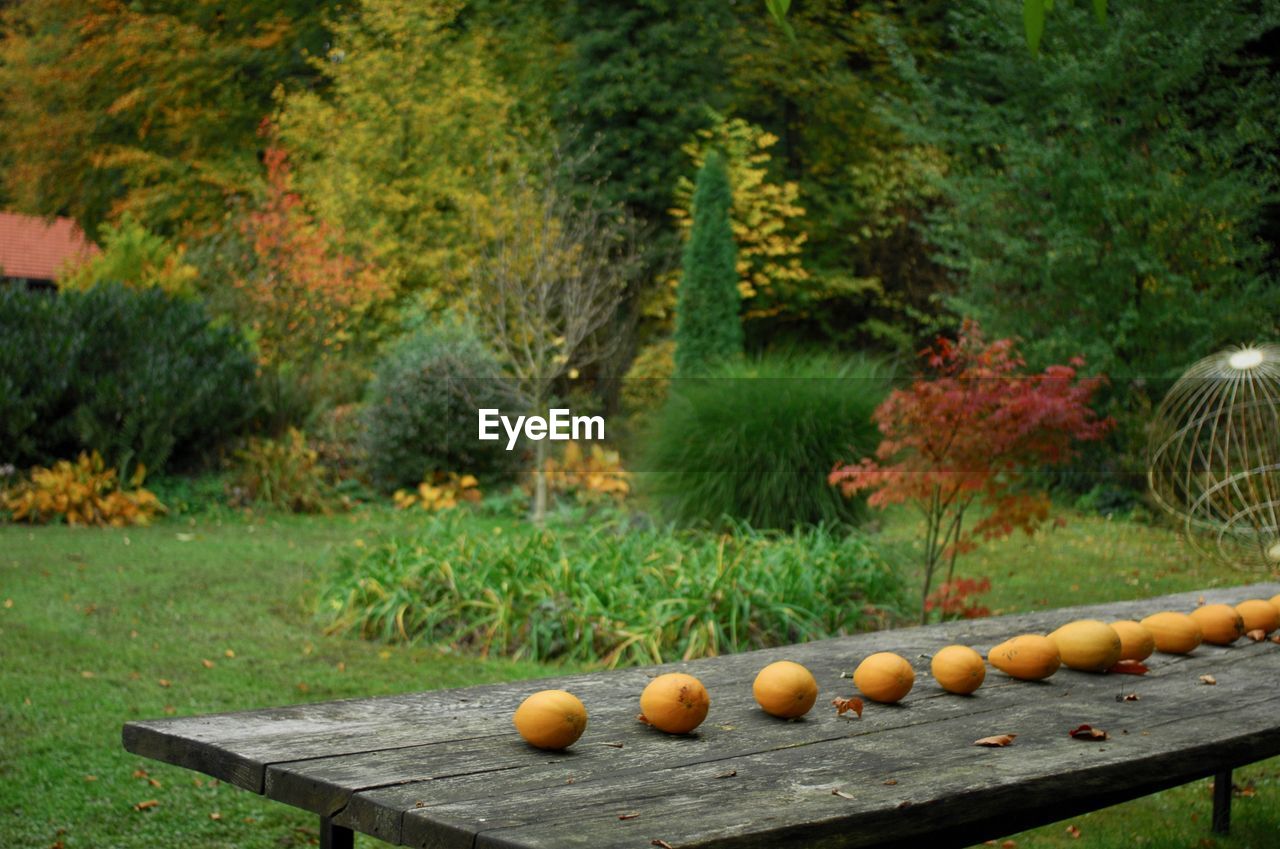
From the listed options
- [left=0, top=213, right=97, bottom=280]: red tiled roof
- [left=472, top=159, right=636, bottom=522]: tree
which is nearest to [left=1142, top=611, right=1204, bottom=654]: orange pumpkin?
[left=472, top=159, right=636, bottom=522]: tree

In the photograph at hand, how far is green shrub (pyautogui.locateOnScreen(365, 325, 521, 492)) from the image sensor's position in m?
9.82

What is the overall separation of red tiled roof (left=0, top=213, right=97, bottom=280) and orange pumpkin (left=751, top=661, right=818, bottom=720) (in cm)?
2100

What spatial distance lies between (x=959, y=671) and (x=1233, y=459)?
7551 millimetres

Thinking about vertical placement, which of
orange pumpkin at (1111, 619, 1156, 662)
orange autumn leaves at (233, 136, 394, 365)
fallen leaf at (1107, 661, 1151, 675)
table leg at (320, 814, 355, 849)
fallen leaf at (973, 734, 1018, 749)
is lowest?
table leg at (320, 814, 355, 849)

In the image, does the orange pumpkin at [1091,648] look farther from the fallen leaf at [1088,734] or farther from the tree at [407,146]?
the tree at [407,146]

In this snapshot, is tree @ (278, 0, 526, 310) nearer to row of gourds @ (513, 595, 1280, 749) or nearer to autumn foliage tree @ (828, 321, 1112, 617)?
autumn foliage tree @ (828, 321, 1112, 617)

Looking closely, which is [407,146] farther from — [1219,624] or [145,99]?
[1219,624]

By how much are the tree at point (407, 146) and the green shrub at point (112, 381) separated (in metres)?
4.88

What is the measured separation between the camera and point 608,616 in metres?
5.02

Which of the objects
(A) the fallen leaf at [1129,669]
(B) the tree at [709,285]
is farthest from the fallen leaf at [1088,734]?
(B) the tree at [709,285]

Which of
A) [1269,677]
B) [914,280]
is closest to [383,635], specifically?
[1269,677]

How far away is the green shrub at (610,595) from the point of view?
496 cm

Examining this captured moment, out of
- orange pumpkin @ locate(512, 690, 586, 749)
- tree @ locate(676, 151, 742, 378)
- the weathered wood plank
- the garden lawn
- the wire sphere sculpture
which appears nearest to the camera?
the weathered wood plank

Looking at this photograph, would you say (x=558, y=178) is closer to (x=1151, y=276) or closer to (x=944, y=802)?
(x=1151, y=276)
